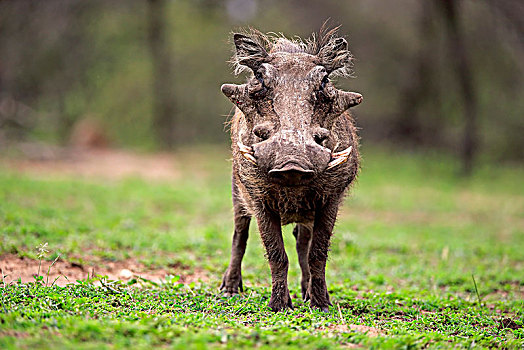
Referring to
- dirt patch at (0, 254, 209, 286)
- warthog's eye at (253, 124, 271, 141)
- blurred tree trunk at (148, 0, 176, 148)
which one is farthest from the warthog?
blurred tree trunk at (148, 0, 176, 148)

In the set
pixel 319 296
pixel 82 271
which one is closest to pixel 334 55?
pixel 319 296

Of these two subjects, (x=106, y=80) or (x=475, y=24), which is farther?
(x=106, y=80)

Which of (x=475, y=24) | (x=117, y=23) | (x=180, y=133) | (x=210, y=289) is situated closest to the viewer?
(x=210, y=289)

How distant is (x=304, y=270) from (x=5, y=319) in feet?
8.86

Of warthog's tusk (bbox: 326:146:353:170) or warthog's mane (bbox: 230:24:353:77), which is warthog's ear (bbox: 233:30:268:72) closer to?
warthog's mane (bbox: 230:24:353:77)

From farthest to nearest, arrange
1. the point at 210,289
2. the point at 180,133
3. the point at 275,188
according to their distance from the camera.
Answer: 1. the point at 180,133
2. the point at 210,289
3. the point at 275,188

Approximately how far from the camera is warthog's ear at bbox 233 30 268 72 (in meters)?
4.48

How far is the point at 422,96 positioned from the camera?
1952 centimetres

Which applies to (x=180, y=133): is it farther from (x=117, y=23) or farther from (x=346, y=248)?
(x=346, y=248)

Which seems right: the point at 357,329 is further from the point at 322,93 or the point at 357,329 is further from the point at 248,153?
the point at 322,93

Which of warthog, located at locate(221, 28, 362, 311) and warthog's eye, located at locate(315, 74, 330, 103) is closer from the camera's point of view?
warthog, located at locate(221, 28, 362, 311)

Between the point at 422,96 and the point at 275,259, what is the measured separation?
1637 cm

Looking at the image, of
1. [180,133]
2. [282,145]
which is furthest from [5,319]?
[180,133]

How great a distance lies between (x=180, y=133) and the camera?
2273cm
